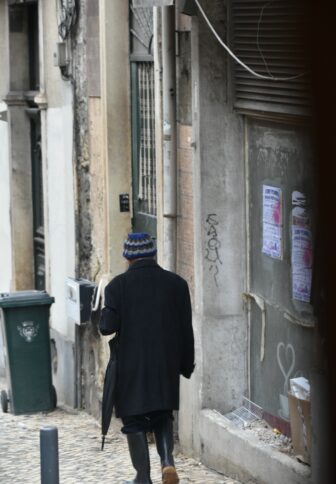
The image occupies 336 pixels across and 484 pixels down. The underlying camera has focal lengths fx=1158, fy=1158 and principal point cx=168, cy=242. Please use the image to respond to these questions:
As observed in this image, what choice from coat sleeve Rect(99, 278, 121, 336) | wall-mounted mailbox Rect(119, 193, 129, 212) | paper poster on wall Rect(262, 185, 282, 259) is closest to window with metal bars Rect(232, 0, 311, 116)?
paper poster on wall Rect(262, 185, 282, 259)

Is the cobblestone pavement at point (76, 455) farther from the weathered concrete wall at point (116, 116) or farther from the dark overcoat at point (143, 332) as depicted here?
the weathered concrete wall at point (116, 116)

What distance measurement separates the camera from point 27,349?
1046cm

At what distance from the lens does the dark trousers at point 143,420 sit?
646 cm

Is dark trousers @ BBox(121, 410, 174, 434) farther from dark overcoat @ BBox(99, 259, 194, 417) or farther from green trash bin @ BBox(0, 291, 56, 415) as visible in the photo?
green trash bin @ BBox(0, 291, 56, 415)

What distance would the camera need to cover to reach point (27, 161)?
13.6m

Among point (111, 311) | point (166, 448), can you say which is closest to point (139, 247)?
point (111, 311)

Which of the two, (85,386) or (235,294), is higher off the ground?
(235,294)

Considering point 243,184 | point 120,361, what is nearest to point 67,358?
point 243,184

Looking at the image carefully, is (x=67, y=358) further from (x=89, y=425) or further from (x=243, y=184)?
(x=243, y=184)

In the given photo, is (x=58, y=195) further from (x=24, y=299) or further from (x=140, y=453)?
(x=140, y=453)

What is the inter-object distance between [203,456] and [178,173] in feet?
6.58

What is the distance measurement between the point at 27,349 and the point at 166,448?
409cm

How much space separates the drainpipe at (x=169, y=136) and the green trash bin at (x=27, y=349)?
2.40 meters

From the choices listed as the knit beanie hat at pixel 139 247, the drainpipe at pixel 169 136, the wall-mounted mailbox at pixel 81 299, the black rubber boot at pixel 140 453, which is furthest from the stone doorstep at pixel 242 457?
the wall-mounted mailbox at pixel 81 299
